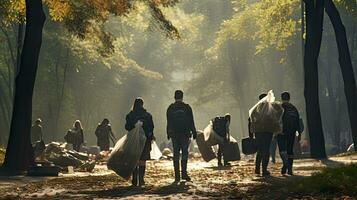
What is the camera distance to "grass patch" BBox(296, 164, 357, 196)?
10.4m

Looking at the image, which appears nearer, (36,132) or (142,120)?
(142,120)

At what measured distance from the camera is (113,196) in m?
12.1

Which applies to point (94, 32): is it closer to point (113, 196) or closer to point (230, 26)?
point (113, 196)

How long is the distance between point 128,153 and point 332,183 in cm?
497

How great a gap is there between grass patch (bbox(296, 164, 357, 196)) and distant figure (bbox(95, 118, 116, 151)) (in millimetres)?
20317

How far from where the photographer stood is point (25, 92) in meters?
19.0

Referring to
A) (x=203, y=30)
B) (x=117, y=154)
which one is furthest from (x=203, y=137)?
(x=203, y=30)

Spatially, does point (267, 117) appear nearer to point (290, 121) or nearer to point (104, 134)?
point (290, 121)

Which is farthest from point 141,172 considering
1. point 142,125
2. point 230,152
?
point 230,152

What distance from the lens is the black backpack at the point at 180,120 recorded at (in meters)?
15.4

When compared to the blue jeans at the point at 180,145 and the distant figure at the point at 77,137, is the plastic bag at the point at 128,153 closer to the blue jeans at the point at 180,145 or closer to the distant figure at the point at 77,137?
the blue jeans at the point at 180,145

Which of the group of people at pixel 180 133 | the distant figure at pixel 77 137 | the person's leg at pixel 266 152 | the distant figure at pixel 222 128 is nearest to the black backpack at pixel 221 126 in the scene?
the distant figure at pixel 222 128

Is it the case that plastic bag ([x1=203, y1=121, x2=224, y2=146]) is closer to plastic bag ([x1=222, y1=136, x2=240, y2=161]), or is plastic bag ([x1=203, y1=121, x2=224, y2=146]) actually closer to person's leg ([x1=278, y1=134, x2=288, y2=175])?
plastic bag ([x1=222, y1=136, x2=240, y2=161])

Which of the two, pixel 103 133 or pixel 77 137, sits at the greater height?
pixel 103 133
